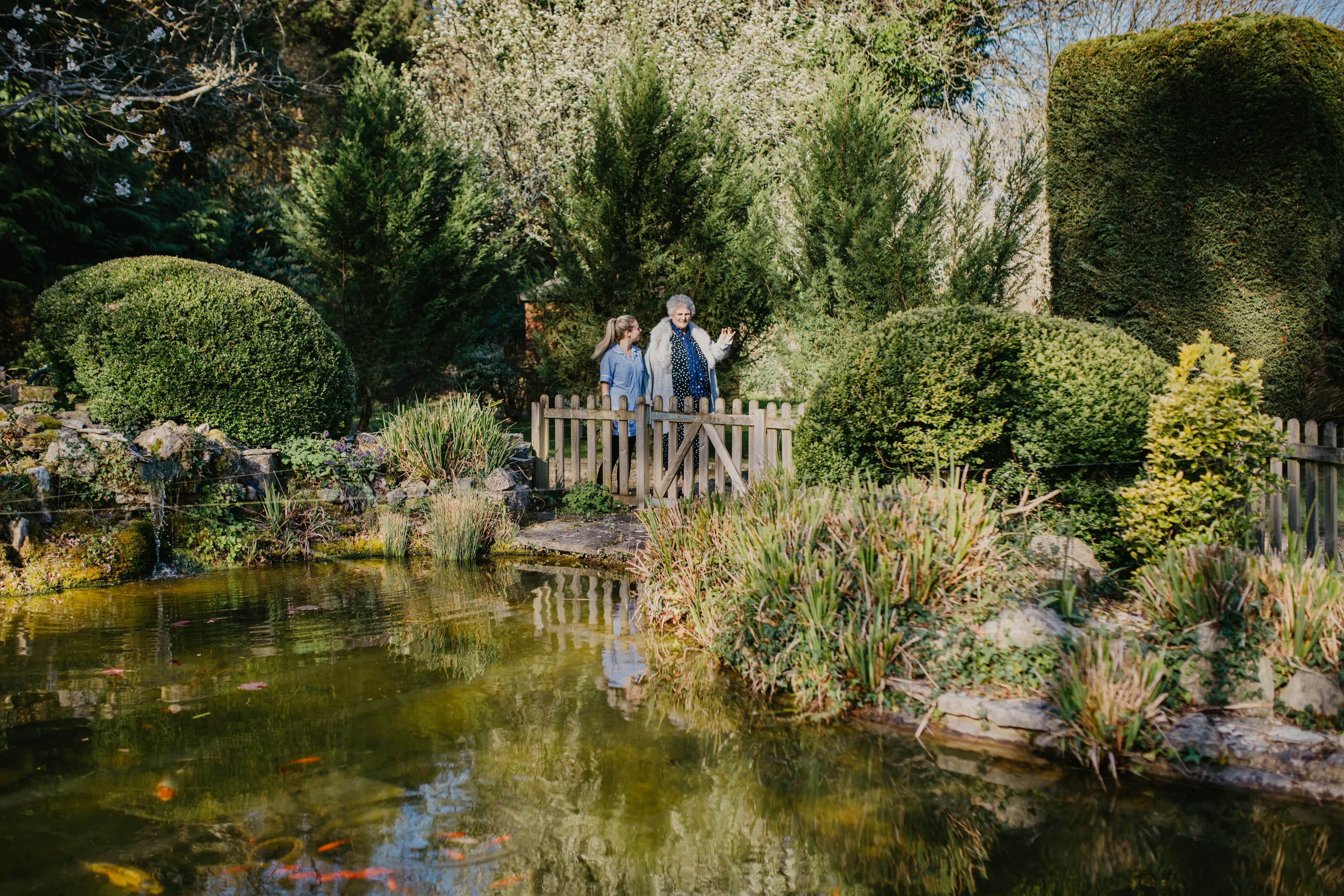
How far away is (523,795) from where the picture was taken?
3.74 metres

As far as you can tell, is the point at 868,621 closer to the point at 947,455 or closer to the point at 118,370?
the point at 947,455

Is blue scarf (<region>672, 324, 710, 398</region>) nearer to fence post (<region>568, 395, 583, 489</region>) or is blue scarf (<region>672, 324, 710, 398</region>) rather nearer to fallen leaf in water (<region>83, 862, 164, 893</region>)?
fence post (<region>568, 395, 583, 489</region>)

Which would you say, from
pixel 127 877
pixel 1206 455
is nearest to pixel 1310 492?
pixel 1206 455

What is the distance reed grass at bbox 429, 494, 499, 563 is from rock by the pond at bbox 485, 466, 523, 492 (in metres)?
0.63

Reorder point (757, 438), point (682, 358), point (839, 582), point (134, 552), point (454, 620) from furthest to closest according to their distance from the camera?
1. point (682, 358)
2. point (757, 438)
3. point (134, 552)
4. point (454, 620)
5. point (839, 582)

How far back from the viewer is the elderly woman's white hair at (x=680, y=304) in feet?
32.2

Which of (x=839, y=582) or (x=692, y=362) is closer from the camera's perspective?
(x=839, y=582)

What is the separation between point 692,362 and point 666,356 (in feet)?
0.90

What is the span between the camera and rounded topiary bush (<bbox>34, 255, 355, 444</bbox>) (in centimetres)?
897

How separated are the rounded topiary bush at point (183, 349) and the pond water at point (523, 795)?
3.90 m

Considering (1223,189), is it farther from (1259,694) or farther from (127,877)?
(127,877)

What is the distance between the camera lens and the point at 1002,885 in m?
3.21

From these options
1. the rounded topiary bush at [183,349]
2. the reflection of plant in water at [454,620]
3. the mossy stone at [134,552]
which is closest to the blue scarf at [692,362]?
the reflection of plant in water at [454,620]

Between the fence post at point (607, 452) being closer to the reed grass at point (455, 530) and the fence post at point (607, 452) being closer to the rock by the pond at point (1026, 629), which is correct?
the reed grass at point (455, 530)
